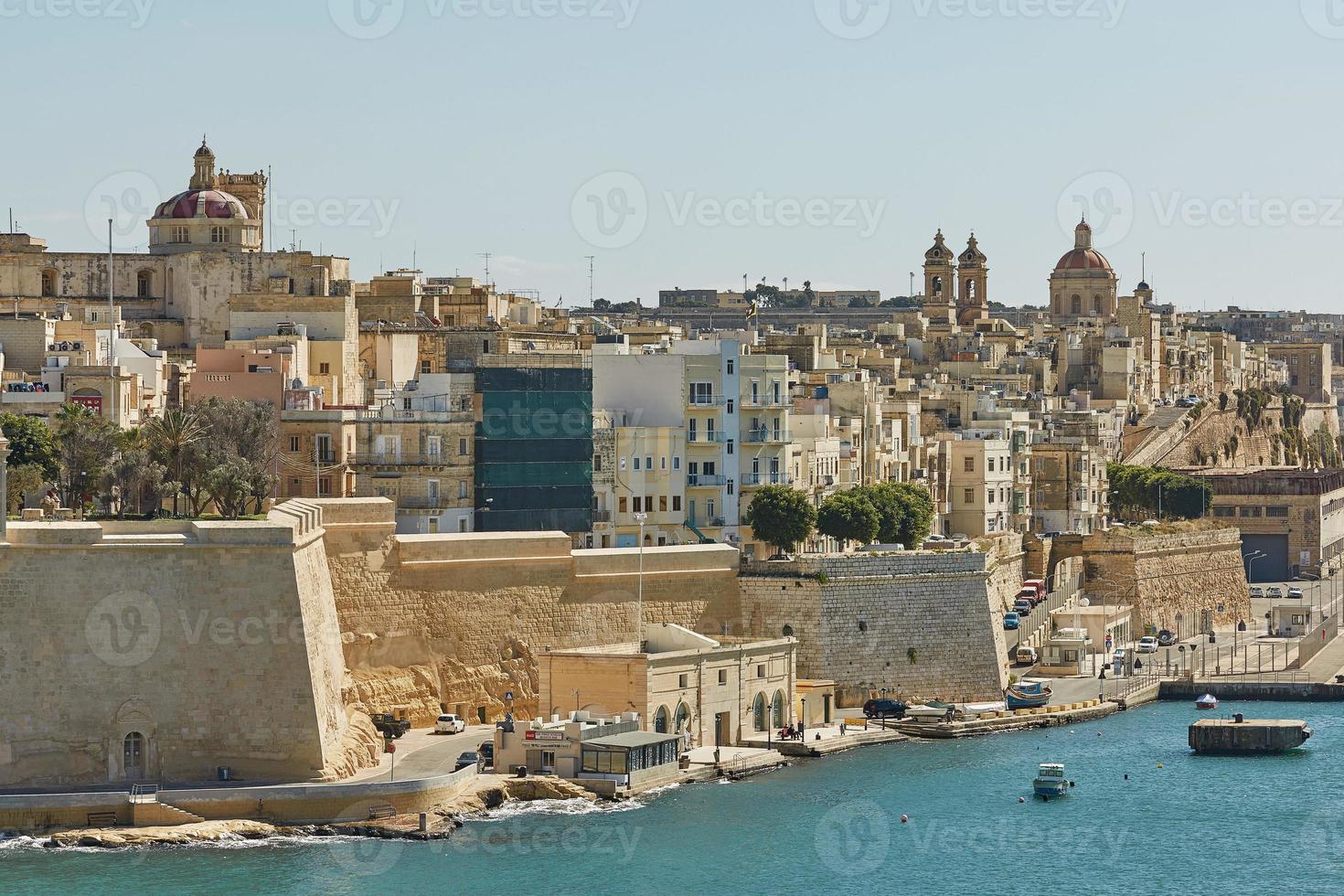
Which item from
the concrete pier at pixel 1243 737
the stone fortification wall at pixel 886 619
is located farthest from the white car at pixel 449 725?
the concrete pier at pixel 1243 737

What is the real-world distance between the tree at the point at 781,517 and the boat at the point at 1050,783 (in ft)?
32.8

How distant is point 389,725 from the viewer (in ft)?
138

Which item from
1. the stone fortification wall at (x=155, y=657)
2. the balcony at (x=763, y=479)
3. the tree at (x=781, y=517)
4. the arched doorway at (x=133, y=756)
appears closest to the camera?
the stone fortification wall at (x=155, y=657)

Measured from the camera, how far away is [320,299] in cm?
5538

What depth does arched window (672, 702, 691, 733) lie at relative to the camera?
42.6 meters

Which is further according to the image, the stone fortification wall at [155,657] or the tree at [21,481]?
the tree at [21,481]

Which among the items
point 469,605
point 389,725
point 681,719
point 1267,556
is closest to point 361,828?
point 389,725

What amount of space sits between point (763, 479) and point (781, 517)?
6.31ft

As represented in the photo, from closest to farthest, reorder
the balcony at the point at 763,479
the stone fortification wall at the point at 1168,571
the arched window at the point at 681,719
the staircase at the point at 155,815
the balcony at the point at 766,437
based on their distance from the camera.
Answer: the staircase at the point at 155,815, the arched window at the point at 681,719, the balcony at the point at 763,479, the balcony at the point at 766,437, the stone fortification wall at the point at 1168,571

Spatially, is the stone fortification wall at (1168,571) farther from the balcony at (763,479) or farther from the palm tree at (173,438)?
the palm tree at (173,438)

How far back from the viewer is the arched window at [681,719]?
42.6m

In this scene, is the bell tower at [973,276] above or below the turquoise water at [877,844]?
above

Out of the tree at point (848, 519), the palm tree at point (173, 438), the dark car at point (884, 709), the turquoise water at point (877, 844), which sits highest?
the palm tree at point (173, 438)

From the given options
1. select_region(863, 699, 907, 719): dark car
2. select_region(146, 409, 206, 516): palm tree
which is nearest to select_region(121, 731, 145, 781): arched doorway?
select_region(146, 409, 206, 516): palm tree
